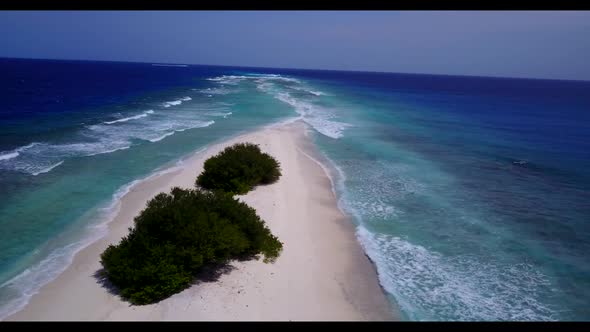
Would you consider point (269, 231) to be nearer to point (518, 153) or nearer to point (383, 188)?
point (383, 188)

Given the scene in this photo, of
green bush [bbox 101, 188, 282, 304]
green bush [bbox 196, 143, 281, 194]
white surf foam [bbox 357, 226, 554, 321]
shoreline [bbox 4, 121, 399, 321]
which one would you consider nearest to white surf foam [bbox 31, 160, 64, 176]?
shoreline [bbox 4, 121, 399, 321]

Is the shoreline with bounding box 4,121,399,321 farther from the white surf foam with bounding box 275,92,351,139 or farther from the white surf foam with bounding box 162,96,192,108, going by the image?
the white surf foam with bounding box 162,96,192,108

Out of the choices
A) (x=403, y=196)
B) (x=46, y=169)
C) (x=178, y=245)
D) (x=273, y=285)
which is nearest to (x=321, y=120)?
(x=403, y=196)

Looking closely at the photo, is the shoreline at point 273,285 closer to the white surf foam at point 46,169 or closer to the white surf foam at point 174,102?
the white surf foam at point 46,169

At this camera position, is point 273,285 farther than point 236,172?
No

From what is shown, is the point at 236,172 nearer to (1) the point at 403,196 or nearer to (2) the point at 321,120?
(1) the point at 403,196
